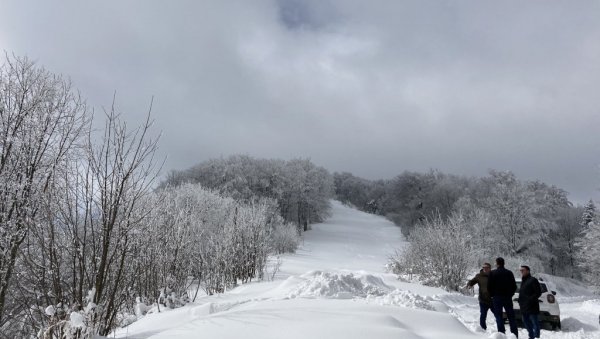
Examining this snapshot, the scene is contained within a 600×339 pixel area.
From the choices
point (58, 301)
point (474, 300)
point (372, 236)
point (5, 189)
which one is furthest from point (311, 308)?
point (372, 236)

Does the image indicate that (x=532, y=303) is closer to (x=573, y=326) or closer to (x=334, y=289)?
(x=573, y=326)

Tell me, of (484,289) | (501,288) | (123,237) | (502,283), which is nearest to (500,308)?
(501,288)

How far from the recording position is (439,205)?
64000 mm

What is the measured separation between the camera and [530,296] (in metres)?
9.33

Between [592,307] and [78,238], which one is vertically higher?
[78,238]

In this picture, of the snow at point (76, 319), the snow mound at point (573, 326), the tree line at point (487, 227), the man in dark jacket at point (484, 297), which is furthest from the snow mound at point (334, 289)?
the tree line at point (487, 227)

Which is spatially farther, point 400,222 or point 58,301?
point 400,222

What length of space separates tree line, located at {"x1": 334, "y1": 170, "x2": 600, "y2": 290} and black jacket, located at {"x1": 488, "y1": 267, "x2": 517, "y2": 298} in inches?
453

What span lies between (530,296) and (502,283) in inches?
40.7

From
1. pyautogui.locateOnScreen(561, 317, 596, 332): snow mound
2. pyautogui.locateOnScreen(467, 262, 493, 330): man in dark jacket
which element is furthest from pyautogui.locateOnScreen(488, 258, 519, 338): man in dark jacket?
pyautogui.locateOnScreen(561, 317, 596, 332): snow mound

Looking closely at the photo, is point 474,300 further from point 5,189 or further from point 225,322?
point 5,189

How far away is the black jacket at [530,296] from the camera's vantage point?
927 cm

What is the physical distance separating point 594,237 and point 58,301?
30.9 metres

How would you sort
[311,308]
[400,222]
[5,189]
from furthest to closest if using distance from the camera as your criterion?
[400,222]
[5,189]
[311,308]
